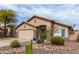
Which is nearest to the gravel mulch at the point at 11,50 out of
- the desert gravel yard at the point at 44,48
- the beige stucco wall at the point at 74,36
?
the desert gravel yard at the point at 44,48

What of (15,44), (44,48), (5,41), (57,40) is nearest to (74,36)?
(57,40)

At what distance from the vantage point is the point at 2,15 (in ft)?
11.5

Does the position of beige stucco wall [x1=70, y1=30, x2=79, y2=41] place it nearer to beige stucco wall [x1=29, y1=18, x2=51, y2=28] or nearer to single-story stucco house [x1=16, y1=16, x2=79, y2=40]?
single-story stucco house [x1=16, y1=16, x2=79, y2=40]

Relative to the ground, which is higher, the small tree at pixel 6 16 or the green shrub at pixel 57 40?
the small tree at pixel 6 16

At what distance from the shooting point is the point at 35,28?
3.52 metres

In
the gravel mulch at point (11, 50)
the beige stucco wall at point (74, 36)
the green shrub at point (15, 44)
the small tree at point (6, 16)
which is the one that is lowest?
the gravel mulch at point (11, 50)

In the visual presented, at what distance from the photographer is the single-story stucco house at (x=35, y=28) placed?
3481mm

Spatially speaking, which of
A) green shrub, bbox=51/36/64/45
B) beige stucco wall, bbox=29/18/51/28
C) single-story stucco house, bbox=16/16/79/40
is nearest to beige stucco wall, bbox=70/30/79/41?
single-story stucco house, bbox=16/16/79/40

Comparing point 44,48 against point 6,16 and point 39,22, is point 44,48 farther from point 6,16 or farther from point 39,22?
point 6,16

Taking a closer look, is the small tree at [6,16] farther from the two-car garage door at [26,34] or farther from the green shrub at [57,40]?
the green shrub at [57,40]

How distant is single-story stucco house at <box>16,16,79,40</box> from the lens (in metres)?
3.48
